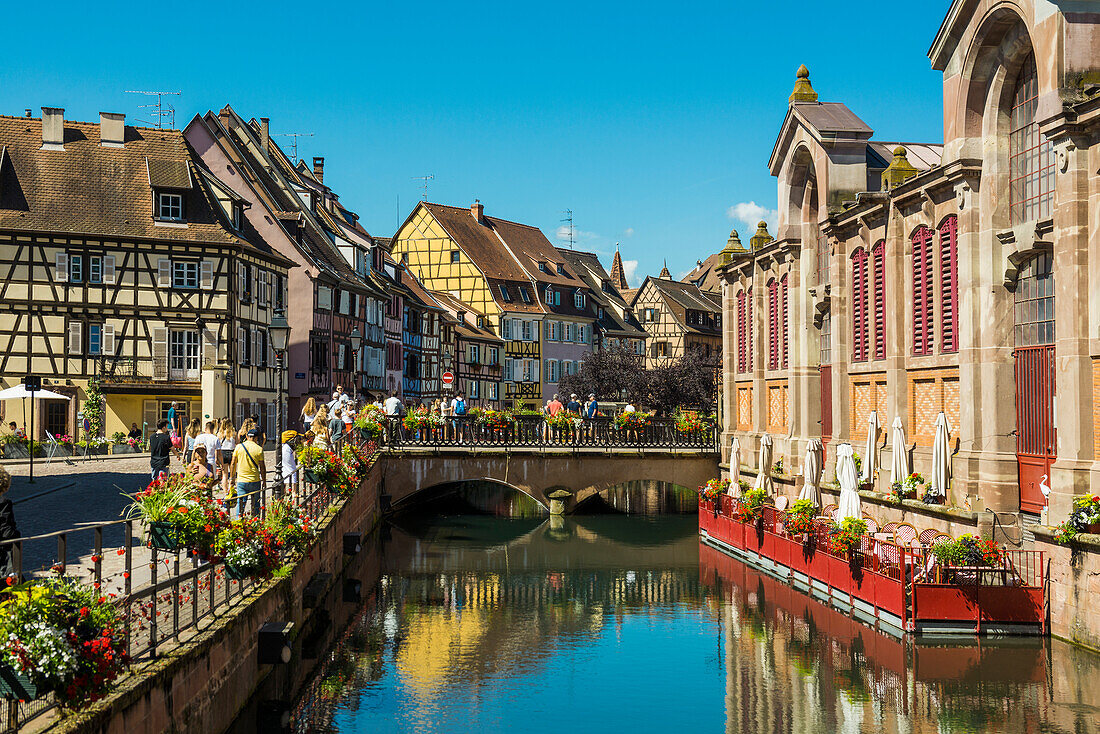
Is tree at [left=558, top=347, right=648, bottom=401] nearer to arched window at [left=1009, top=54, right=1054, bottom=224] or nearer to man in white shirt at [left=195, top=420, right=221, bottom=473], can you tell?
arched window at [left=1009, top=54, right=1054, bottom=224]

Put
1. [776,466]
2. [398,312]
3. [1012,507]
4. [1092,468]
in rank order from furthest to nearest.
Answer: [398,312]
[776,466]
[1012,507]
[1092,468]

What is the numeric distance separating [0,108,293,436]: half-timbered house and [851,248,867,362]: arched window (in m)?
24.0

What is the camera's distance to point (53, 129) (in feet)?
155

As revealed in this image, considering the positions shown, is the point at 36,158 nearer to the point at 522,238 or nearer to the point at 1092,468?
the point at 1092,468

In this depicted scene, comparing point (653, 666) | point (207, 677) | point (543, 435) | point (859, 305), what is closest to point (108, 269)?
point (543, 435)

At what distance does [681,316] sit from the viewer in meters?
96.0

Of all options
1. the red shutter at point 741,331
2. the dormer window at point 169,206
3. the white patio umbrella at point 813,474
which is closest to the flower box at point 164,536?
the white patio umbrella at point 813,474

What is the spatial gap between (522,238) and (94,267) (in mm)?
46621

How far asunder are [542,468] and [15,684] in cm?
3467

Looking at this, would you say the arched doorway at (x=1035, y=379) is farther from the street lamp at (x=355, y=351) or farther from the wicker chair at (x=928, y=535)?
the street lamp at (x=355, y=351)

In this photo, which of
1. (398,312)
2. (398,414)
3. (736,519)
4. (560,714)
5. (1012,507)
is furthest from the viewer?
(398,312)

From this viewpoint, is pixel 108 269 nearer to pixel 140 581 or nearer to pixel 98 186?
pixel 98 186

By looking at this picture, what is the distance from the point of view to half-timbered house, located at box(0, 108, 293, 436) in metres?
44.6

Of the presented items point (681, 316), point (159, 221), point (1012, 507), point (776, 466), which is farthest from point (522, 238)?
point (1012, 507)
